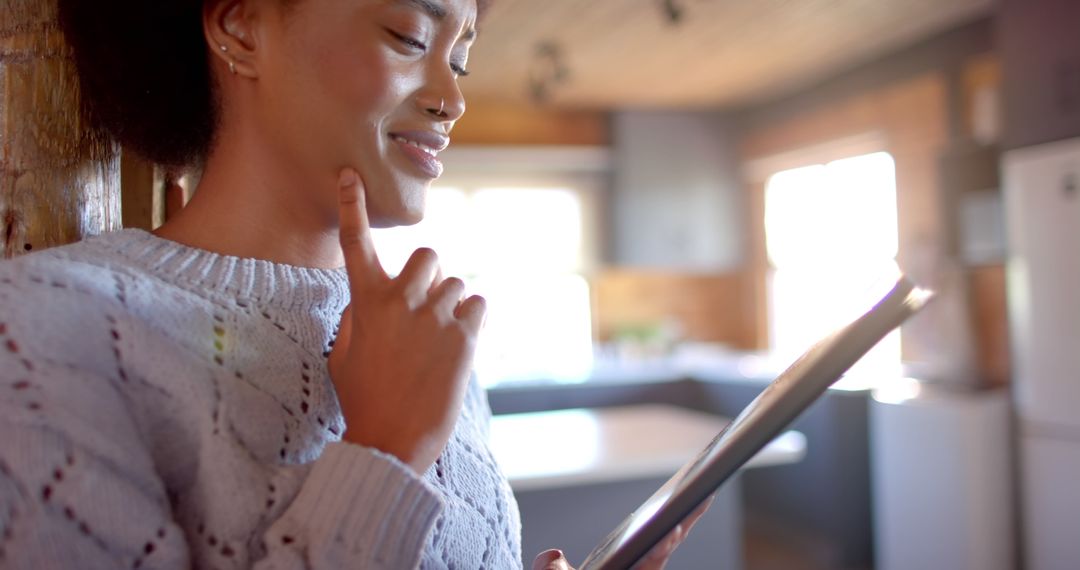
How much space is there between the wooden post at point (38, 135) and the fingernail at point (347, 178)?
0.31 meters

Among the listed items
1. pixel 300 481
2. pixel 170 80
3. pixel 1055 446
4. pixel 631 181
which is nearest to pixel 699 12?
pixel 631 181

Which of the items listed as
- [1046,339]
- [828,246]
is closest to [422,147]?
[1046,339]

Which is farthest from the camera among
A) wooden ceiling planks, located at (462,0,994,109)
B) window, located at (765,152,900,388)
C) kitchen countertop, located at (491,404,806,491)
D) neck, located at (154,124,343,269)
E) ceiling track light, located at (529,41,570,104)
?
window, located at (765,152,900,388)

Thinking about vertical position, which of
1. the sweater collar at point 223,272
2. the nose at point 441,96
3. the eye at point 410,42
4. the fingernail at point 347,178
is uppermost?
the eye at point 410,42

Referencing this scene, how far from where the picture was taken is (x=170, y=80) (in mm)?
760

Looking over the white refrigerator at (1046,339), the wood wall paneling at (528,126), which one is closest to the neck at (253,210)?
the white refrigerator at (1046,339)

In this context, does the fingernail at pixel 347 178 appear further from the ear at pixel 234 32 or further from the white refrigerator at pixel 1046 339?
the white refrigerator at pixel 1046 339

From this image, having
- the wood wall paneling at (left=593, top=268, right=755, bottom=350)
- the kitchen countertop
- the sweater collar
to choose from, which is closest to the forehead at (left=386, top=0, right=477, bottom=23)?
the sweater collar

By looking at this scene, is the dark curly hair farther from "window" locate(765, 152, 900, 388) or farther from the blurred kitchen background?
"window" locate(765, 152, 900, 388)

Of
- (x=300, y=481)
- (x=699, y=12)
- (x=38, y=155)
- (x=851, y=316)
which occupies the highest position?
(x=699, y=12)

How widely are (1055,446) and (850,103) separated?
236 centimetres

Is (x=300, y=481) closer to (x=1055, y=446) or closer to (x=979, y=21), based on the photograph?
(x=1055, y=446)

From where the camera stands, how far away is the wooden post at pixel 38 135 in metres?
0.74

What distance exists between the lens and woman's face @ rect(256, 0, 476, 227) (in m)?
0.65
